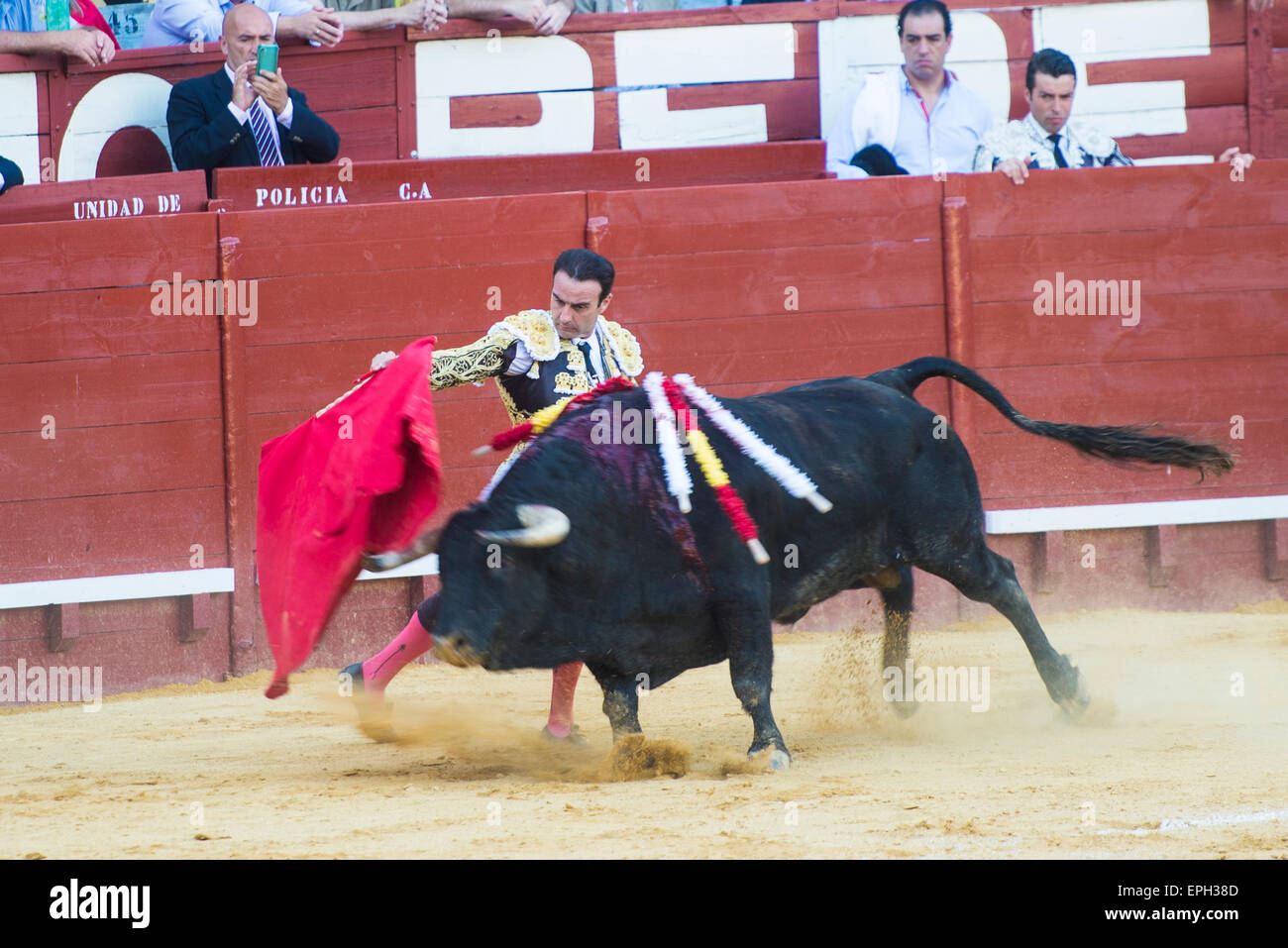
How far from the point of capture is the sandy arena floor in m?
2.88

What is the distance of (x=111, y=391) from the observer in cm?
549

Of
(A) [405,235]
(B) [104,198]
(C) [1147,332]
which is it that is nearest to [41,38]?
(B) [104,198]

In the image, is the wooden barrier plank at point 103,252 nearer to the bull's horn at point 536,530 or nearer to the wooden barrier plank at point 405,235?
the wooden barrier plank at point 405,235

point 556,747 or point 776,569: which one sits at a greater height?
point 776,569

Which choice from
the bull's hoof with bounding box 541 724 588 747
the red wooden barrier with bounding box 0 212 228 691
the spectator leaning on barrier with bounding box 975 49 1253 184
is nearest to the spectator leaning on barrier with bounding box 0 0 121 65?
the red wooden barrier with bounding box 0 212 228 691

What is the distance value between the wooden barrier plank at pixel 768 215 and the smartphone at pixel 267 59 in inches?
50.6

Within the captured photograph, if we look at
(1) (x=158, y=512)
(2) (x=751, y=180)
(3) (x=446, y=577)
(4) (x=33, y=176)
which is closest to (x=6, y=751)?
(1) (x=158, y=512)

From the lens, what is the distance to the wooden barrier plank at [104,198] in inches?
225

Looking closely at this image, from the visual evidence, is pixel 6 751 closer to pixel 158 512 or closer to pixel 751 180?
pixel 158 512

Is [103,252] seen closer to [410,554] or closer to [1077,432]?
[410,554]

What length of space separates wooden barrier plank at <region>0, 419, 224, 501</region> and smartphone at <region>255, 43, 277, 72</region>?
1335 mm

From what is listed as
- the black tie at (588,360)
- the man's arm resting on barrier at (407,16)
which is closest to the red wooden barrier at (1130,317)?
the man's arm resting on barrier at (407,16)

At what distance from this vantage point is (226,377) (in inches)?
220

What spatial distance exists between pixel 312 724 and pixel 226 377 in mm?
1503
